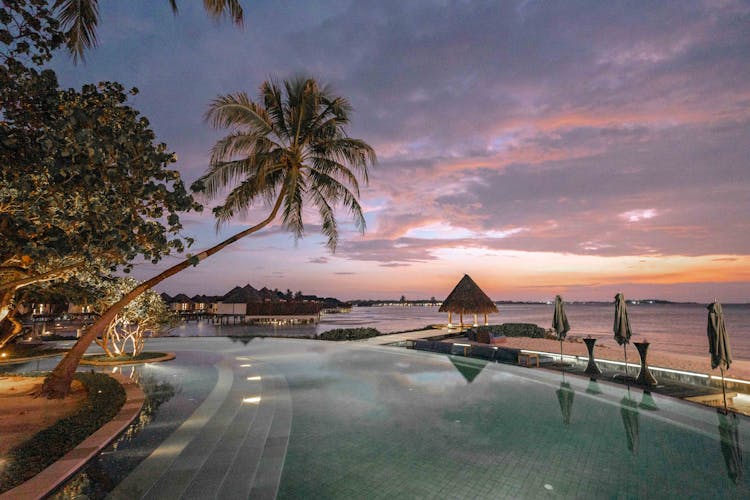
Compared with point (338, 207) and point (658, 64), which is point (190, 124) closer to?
point (338, 207)

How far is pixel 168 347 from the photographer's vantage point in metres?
15.7

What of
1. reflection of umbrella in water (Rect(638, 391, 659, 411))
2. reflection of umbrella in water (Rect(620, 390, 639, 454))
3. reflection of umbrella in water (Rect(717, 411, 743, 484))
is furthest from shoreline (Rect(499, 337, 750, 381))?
reflection of umbrella in water (Rect(717, 411, 743, 484))

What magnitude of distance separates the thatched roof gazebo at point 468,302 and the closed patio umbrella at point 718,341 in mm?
15726

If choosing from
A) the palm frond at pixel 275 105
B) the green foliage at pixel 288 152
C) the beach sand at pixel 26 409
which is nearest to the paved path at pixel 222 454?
the beach sand at pixel 26 409

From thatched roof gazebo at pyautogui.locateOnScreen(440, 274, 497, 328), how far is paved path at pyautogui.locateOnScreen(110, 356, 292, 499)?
56.1 feet

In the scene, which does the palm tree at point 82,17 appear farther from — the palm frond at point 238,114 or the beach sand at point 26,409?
the beach sand at point 26,409

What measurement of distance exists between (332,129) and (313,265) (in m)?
29.5

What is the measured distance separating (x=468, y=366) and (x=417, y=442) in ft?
21.5

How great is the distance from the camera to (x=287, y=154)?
9.81 metres

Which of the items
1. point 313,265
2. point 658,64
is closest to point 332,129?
point 658,64

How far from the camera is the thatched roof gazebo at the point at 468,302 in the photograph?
73.3 ft

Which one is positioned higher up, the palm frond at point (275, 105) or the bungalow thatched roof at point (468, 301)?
the palm frond at point (275, 105)

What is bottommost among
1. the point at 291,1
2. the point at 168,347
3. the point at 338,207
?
the point at 168,347

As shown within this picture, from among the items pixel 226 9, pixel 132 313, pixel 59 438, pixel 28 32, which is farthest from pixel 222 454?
pixel 132 313
